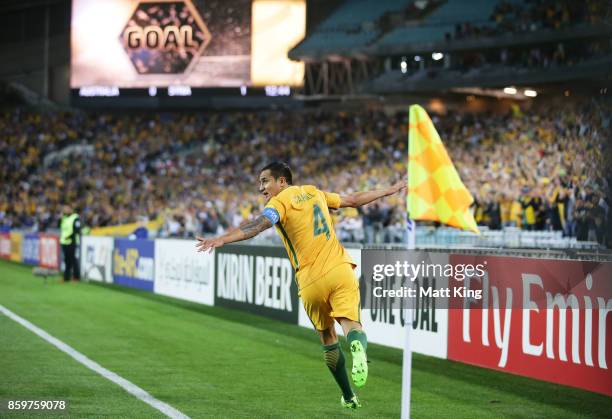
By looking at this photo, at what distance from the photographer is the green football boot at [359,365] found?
755cm

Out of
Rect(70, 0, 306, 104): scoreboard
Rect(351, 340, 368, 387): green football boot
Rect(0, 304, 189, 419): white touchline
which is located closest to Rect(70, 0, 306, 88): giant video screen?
Rect(70, 0, 306, 104): scoreboard

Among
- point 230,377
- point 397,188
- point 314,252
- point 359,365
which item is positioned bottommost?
point 230,377

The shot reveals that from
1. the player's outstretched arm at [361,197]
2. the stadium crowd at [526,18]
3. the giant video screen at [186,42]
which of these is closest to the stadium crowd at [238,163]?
the stadium crowd at [526,18]

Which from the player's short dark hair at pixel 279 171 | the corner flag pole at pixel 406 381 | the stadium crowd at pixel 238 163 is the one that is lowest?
the corner flag pole at pixel 406 381

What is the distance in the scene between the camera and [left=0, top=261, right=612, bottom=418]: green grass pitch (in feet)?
30.0

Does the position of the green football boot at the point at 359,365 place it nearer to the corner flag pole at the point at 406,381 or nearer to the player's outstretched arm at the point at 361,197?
the corner flag pole at the point at 406,381

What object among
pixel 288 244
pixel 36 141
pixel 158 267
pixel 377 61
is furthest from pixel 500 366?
pixel 36 141

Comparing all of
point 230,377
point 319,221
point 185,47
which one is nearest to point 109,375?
point 230,377

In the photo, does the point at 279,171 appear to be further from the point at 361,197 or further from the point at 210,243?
the point at 210,243

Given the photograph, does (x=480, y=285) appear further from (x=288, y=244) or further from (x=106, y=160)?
(x=106, y=160)

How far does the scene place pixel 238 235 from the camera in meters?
7.29

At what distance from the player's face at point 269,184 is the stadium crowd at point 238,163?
1431 centimetres

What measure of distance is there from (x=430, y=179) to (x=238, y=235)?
2116 mm

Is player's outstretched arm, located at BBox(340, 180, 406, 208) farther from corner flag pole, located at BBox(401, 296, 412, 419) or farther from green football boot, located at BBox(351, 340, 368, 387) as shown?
green football boot, located at BBox(351, 340, 368, 387)
